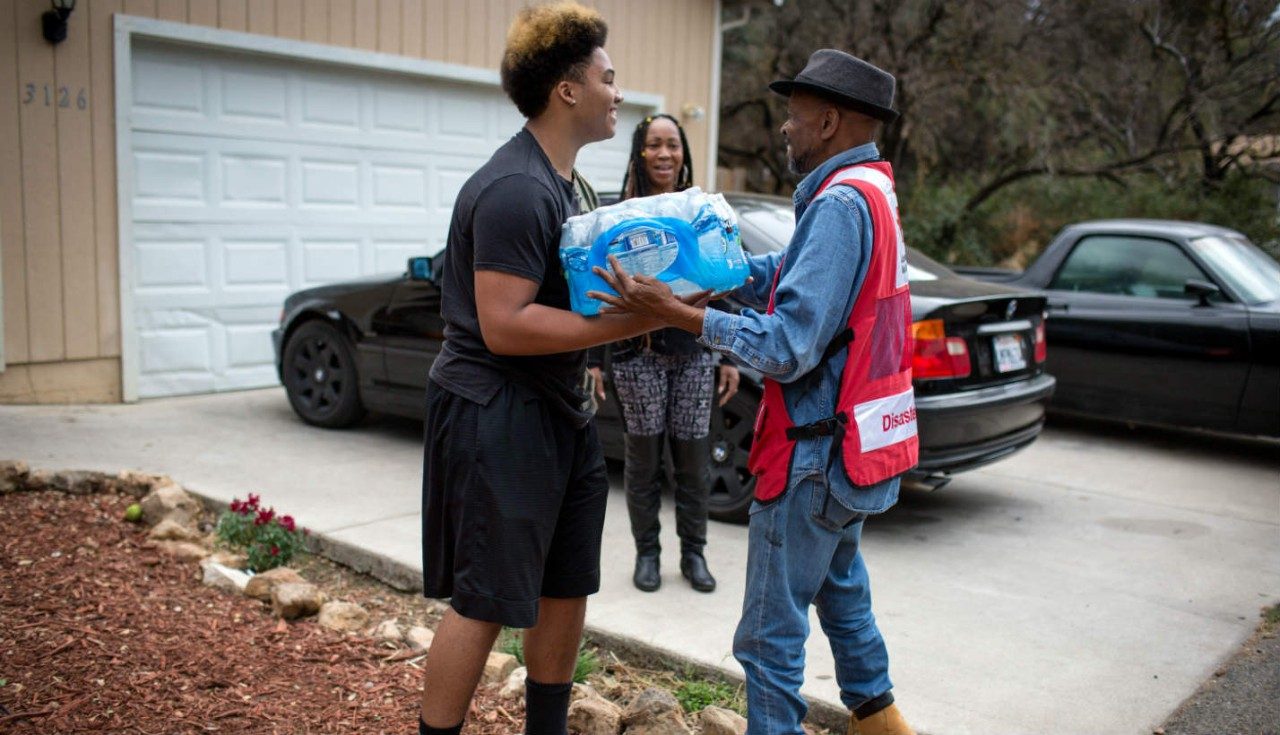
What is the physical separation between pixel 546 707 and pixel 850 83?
1.75 meters

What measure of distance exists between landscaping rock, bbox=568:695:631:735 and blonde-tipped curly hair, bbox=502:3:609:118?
1.74 metres

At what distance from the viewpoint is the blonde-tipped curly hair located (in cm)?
262

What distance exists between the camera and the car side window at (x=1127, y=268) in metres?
7.82

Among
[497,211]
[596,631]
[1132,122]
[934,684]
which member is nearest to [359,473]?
[596,631]

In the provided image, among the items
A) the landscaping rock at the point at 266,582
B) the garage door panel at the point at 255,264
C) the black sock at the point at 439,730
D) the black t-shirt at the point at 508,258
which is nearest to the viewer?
the black t-shirt at the point at 508,258

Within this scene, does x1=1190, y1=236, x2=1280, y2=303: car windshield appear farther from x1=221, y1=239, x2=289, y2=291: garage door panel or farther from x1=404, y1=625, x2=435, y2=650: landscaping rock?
x1=221, y1=239, x2=289, y2=291: garage door panel

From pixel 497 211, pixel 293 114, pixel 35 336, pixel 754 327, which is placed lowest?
pixel 35 336

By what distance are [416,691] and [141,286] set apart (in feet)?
19.0

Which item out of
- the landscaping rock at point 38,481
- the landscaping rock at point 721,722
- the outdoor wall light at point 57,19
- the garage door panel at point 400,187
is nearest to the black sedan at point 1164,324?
the garage door panel at point 400,187

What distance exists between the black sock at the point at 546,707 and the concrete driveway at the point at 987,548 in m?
1.03

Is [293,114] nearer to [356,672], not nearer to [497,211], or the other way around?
[356,672]

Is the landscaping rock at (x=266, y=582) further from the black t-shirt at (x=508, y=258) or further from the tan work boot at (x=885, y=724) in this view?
the tan work boot at (x=885, y=724)

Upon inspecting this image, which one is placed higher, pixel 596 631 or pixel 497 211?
pixel 497 211

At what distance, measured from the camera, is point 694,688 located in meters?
3.71
